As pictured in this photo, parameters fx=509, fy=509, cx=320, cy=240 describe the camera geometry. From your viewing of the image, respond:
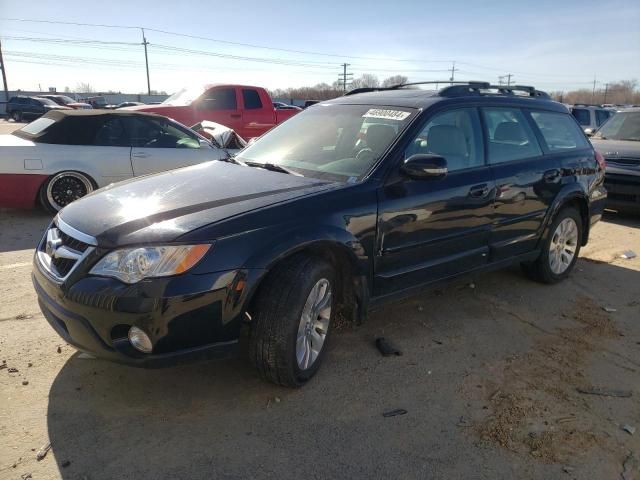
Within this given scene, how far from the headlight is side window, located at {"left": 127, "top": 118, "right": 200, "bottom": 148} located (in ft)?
16.6

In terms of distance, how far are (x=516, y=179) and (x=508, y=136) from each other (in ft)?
1.32

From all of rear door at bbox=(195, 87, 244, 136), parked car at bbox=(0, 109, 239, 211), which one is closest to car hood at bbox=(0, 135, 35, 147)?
parked car at bbox=(0, 109, 239, 211)

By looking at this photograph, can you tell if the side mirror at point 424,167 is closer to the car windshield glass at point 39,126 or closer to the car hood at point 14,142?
the car hood at point 14,142

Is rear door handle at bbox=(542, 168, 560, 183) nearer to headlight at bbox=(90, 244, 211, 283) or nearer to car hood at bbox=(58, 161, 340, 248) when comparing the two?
car hood at bbox=(58, 161, 340, 248)

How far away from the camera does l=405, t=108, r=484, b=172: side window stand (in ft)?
12.0

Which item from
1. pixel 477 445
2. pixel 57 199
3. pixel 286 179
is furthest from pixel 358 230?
pixel 57 199

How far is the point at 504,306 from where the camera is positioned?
444cm

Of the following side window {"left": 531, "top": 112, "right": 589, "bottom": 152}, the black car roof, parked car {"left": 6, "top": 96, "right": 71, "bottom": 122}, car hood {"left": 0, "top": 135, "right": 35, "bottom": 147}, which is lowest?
car hood {"left": 0, "top": 135, "right": 35, "bottom": 147}

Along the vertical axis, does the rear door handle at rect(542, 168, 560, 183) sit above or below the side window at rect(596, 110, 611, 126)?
below

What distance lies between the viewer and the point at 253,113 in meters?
11.2

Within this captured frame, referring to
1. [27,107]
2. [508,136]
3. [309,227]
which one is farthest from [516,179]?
[27,107]

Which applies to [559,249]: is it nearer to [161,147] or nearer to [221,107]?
[161,147]

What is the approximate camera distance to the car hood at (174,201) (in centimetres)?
259

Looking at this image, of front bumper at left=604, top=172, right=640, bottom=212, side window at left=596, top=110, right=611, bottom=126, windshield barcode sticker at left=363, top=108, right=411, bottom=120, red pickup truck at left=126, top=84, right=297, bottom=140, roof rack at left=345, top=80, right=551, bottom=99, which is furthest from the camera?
side window at left=596, top=110, right=611, bottom=126
